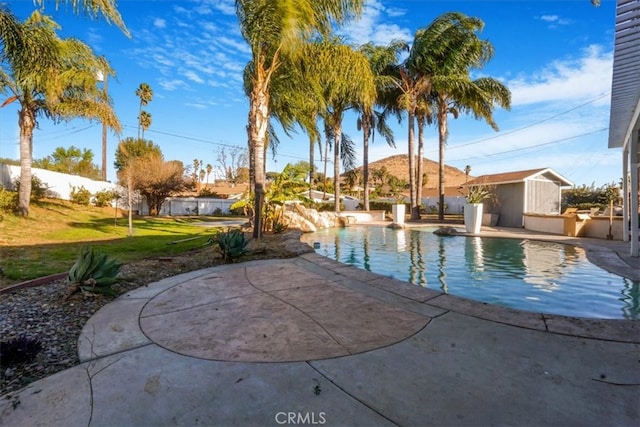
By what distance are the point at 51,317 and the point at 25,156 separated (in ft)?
48.4

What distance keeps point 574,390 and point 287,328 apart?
2406 millimetres

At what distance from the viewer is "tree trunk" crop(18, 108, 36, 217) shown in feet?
45.3

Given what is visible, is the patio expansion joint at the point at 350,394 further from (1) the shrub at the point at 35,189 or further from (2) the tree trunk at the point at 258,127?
(1) the shrub at the point at 35,189

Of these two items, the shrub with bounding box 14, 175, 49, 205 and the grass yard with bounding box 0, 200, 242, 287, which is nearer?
the grass yard with bounding box 0, 200, 242, 287

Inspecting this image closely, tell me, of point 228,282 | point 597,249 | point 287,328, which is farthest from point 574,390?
point 597,249

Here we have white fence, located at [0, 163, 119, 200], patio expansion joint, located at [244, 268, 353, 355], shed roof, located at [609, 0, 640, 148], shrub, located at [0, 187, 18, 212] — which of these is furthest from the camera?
white fence, located at [0, 163, 119, 200]

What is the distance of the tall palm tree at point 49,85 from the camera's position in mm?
11828

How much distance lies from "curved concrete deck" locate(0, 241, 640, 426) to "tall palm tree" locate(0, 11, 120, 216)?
13105 millimetres

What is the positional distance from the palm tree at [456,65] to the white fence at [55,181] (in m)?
24.6

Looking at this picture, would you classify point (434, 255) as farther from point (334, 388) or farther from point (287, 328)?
point (334, 388)

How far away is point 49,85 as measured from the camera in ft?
41.5

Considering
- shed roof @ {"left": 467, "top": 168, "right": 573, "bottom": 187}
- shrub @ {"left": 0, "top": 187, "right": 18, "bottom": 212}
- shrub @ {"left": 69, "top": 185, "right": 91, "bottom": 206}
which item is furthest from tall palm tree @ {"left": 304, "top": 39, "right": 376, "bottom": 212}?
shrub @ {"left": 69, "top": 185, "right": 91, "bottom": 206}

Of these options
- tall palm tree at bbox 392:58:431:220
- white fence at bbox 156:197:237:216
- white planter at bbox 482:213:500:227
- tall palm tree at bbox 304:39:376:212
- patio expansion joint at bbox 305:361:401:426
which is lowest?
patio expansion joint at bbox 305:361:401:426

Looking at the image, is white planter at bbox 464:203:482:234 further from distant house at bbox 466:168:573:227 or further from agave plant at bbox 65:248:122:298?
agave plant at bbox 65:248:122:298
